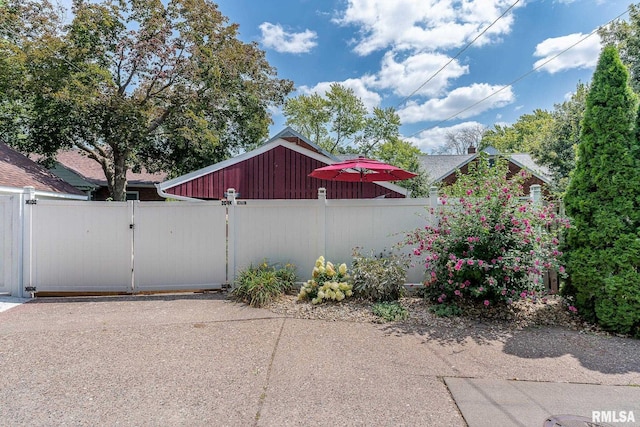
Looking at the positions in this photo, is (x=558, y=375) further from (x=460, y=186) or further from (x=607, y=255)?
(x=460, y=186)

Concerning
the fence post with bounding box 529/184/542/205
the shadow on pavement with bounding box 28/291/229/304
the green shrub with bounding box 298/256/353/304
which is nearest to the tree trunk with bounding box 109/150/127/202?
Answer: the shadow on pavement with bounding box 28/291/229/304

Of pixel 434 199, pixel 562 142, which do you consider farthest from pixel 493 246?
pixel 562 142

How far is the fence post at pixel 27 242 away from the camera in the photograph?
544 centimetres

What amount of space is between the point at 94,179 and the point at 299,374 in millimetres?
19076

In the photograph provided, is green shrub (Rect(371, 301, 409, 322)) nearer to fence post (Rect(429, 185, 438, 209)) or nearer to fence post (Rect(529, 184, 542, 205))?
fence post (Rect(429, 185, 438, 209))

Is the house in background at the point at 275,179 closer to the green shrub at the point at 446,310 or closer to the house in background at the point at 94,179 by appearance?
the green shrub at the point at 446,310

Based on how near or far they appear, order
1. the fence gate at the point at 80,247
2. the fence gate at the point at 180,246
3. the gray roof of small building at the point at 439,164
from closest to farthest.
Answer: the fence gate at the point at 80,247 → the fence gate at the point at 180,246 → the gray roof of small building at the point at 439,164

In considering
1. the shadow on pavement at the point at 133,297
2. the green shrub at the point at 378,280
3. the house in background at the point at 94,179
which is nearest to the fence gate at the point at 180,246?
the shadow on pavement at the point at 133,297

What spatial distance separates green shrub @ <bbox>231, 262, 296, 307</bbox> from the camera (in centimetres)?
502

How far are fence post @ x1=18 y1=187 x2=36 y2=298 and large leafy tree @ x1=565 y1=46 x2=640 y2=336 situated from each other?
27.5 feet

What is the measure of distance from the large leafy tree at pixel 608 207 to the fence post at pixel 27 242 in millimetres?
8396

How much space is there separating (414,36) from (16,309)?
42.6ft

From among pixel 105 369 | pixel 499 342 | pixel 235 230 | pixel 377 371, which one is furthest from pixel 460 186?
pixel 105 369

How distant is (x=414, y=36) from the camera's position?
11547 mm
